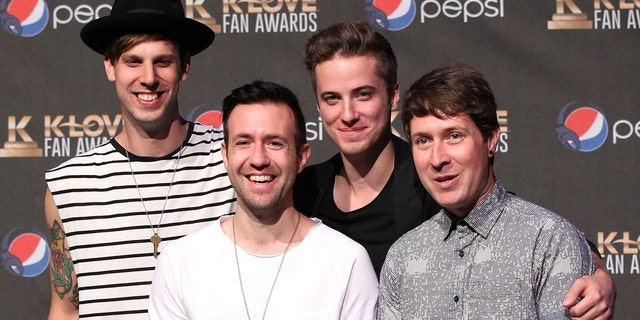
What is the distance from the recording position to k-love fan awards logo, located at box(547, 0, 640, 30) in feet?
13.5

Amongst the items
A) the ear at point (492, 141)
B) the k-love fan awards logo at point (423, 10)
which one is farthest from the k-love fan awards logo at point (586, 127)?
the ear at point (492, 141)

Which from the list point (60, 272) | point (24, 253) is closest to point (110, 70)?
point (60, 272)

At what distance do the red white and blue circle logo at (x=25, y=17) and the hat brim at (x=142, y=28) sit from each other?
1370 mm

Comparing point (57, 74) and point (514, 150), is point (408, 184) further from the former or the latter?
point (57, 74)

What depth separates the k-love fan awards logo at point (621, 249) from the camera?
4.11 m

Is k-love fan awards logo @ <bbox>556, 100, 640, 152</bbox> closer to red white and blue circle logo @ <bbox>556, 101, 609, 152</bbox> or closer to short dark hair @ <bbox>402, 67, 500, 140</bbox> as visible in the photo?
red white and blue circle logo @ <bbox>556, 101, 609, 152</bbox>

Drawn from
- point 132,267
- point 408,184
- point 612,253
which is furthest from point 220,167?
point 612,253

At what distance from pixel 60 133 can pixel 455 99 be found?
2.45m

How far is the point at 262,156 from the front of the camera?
8.14 ft

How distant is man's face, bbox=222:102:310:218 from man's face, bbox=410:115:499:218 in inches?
15.0

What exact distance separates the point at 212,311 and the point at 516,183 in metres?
2.13

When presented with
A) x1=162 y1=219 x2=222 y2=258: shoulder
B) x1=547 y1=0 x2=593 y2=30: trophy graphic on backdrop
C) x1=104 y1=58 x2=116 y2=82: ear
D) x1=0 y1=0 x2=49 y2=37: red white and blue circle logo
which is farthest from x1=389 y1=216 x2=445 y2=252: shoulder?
x1=0 y1=0 x2=49 y2=37: red white and blue circle logo

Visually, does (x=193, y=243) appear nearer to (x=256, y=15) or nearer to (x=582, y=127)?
(x=256, y=15)

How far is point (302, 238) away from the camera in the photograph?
255cm
